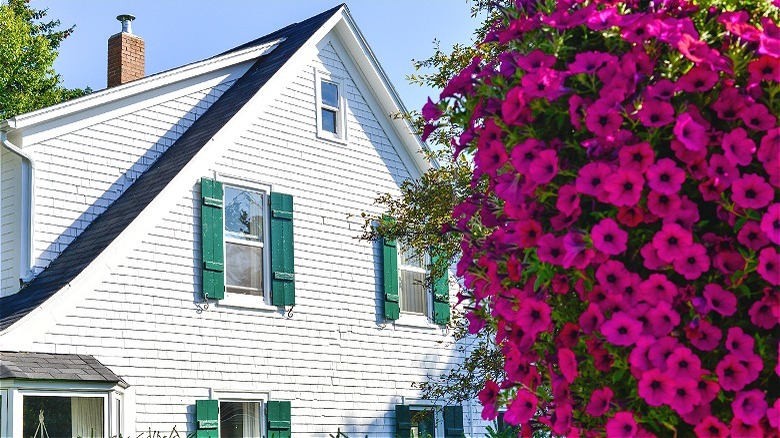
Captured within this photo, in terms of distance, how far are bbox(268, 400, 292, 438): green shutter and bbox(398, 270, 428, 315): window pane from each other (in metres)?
3.02

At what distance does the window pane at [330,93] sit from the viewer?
1577 centimetres

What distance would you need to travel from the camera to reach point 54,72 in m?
27.2

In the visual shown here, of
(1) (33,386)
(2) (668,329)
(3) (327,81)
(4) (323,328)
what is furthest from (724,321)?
(3) (327,81)

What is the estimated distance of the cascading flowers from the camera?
8.87ft

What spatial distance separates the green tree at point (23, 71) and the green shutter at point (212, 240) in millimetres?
13544

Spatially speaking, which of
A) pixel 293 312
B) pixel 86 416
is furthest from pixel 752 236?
pixel 293 312

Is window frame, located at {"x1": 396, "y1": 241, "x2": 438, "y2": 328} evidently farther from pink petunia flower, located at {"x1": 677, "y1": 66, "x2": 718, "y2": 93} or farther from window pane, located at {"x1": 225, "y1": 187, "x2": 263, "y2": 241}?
pink petunia flower, located at {"x1": 677, "y1": 66, "x2": 718, "y2": 93}

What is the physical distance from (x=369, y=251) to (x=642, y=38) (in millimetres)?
12592

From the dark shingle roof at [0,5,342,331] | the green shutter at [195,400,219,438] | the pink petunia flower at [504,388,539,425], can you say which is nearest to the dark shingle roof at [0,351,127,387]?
the dark shingle roof at [0,5,342,331]

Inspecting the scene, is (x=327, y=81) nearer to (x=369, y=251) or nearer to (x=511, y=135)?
(x=369, y=251)

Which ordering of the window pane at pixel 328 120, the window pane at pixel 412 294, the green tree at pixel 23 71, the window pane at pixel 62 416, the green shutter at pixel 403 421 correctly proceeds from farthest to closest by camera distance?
the green tree at pixel 23 71 → the window pane at pixel 412 294 → the window pane at pixel 328 120 → the green shutter at pixel 403 421 → the window pane at pixel 62 416

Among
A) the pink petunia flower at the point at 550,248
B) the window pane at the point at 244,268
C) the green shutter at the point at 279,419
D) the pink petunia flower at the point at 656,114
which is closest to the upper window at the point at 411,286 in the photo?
the window pane at the point at 244,268

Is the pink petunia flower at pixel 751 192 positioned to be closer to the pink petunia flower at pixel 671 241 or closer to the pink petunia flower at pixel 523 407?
the pink petunia flower at pixel 671 241

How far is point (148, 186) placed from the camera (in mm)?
13352
